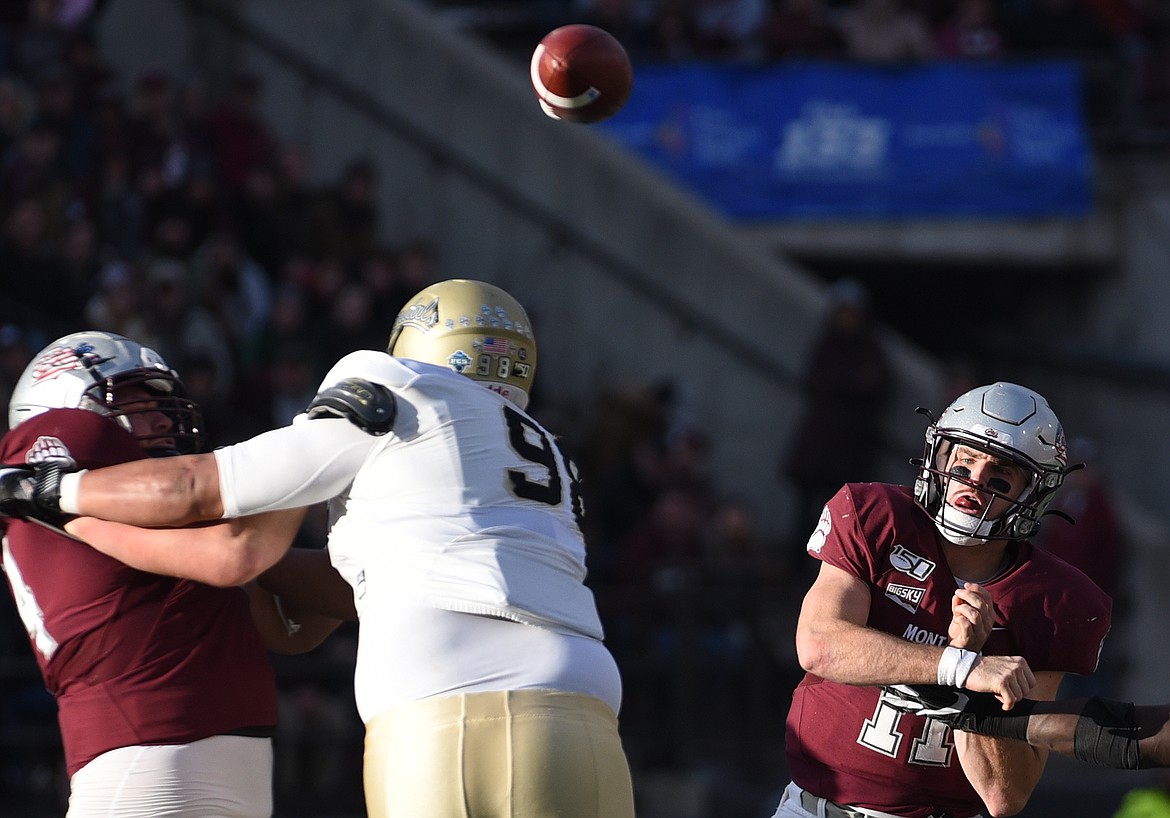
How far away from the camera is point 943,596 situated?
4691mm

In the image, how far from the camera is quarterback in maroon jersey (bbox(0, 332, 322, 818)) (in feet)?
14.2

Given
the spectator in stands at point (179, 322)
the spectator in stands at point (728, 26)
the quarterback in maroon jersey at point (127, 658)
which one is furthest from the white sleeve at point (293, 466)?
the spectator in stands at point (728, 26)

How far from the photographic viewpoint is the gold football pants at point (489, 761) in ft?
12.8

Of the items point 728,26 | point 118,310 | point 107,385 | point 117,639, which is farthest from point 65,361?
point 728,26

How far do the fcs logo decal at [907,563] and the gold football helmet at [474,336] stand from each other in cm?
103

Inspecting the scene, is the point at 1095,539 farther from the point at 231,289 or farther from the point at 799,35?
the point at 231,289

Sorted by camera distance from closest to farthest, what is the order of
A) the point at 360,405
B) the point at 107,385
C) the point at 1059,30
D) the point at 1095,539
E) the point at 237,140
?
1. the point at 360,405
2. the point at 107,385
3. the point at 1095,539
4. the point at 237,140
5. the point at 1059,30

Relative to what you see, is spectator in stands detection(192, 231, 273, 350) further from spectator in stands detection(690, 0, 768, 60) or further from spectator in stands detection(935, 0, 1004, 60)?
spectator in stands detection(935, 0, 1004, 60)

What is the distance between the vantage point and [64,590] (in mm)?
4434

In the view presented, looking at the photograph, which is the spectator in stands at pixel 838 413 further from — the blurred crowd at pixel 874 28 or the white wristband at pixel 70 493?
the white wristband at pixel 70 493

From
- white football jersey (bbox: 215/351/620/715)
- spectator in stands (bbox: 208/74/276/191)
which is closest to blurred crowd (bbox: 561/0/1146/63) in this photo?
A: spectator in stands (bbox: 208/74/276/191)

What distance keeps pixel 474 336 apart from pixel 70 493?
1.03 metres

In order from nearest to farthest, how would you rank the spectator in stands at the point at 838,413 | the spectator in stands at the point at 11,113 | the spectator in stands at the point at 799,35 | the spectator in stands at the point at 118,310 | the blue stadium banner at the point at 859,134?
the spectator in stands at the point at 118,310 → the spectator in stands at the point at 11,113 → the spectator in stands at the point at 838,413 → the blue stadium banner at the point at 859,134 → the spectator in stands at the point at 799,35

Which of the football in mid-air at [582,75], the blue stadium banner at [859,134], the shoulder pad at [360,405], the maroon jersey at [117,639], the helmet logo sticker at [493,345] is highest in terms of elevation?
the blue stadium banner at [859,134]
